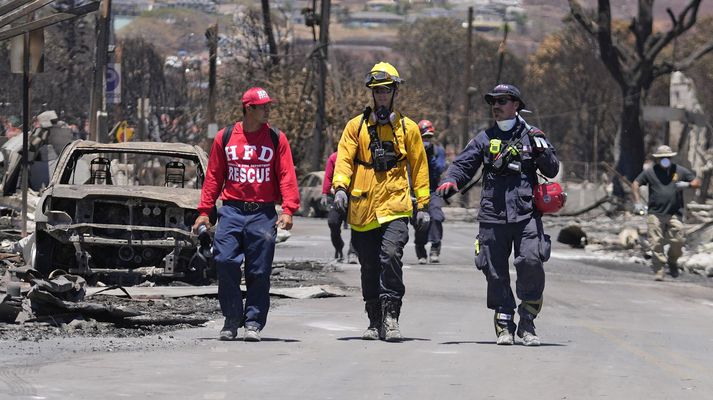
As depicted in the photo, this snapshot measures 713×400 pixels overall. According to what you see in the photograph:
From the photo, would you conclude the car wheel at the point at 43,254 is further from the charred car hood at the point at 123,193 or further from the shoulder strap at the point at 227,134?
the shoulder strap at the point at 227,134

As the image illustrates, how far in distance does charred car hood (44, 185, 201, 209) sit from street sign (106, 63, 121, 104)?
22.2m

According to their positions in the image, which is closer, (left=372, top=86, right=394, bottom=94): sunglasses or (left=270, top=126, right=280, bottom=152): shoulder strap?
(left=270, top=126, right=280, bottom=152): shoulder strap

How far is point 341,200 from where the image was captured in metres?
12.0

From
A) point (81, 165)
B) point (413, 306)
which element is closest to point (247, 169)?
point (413, 306)

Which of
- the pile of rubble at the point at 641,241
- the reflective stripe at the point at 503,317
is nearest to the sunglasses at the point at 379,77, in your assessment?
the reflective stripe at the point at 503,317

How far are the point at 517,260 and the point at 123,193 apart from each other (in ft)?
17.5

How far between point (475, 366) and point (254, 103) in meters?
2.72

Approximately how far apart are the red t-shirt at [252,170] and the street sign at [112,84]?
26.7 m

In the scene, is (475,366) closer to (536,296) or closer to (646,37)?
(536,296)

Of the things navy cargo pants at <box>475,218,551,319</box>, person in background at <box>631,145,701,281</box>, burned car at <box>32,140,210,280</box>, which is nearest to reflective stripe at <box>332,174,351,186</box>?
navy cargo pants at <box>475,218,551,319</box>

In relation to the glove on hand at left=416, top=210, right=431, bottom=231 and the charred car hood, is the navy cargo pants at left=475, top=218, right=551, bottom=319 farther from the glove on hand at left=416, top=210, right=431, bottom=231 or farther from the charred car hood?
the charred car hood

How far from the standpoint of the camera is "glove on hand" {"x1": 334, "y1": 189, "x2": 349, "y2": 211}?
11953 mm

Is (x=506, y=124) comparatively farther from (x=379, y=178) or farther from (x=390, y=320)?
(x=390, y=320)

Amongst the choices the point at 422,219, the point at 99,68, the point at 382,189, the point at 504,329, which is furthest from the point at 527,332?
the point at 99,68
